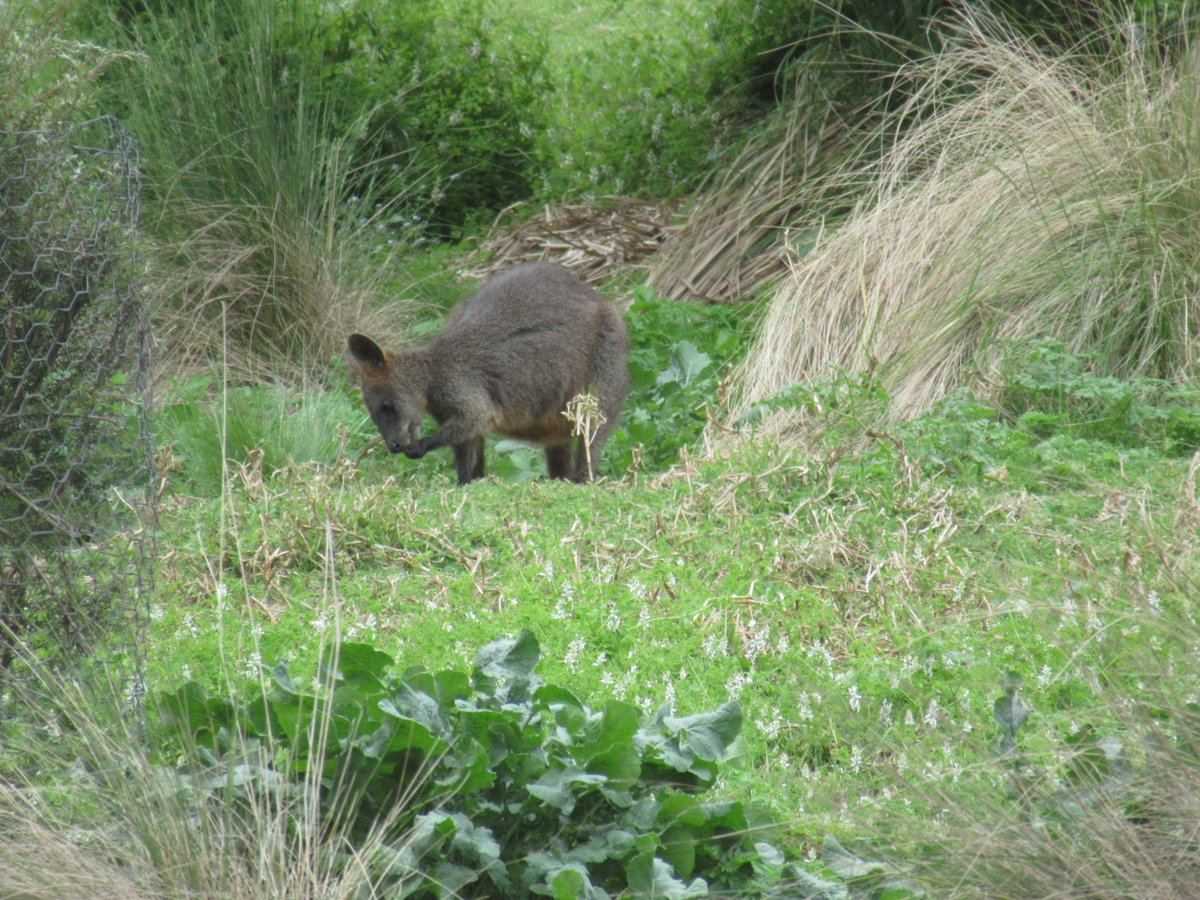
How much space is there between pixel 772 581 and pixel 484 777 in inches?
90.2

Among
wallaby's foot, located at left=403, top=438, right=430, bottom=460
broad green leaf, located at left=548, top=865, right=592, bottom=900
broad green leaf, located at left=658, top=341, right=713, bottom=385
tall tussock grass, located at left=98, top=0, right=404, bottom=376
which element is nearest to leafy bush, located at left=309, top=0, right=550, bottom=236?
tall tussock grass, located at left=98, top=0, right=404, bottom=376

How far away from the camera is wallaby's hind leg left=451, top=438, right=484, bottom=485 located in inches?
345

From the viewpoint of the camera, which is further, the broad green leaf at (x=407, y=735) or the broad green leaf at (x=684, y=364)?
the broad green leaf at (x=684, y=364)

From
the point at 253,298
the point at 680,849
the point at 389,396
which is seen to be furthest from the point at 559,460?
the point at 680,849

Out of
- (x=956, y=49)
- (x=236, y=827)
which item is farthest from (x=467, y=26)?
(x=236, y=827)

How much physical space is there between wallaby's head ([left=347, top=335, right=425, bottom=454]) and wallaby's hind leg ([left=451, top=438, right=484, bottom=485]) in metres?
0.30

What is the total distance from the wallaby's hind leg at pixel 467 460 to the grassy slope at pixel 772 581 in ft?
5.20

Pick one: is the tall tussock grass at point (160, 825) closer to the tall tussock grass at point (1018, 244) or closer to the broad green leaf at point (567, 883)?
the broad green leaf at point (567, 883)

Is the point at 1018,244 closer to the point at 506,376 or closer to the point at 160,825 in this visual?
the point at 506,376

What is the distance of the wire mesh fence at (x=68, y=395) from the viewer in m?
3.60

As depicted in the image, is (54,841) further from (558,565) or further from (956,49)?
(956,49)

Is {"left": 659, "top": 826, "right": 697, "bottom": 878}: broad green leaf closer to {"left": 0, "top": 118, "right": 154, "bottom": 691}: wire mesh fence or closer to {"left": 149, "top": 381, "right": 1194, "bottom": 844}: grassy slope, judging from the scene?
{"left": 149, "top": 381, "right": 1194, "bottom": 844}: grassy slope

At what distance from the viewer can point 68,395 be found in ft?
12.2

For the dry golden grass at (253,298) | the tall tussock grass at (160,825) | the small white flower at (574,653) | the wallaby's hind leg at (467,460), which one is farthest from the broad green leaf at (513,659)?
the dry golden grass at (253,298)
